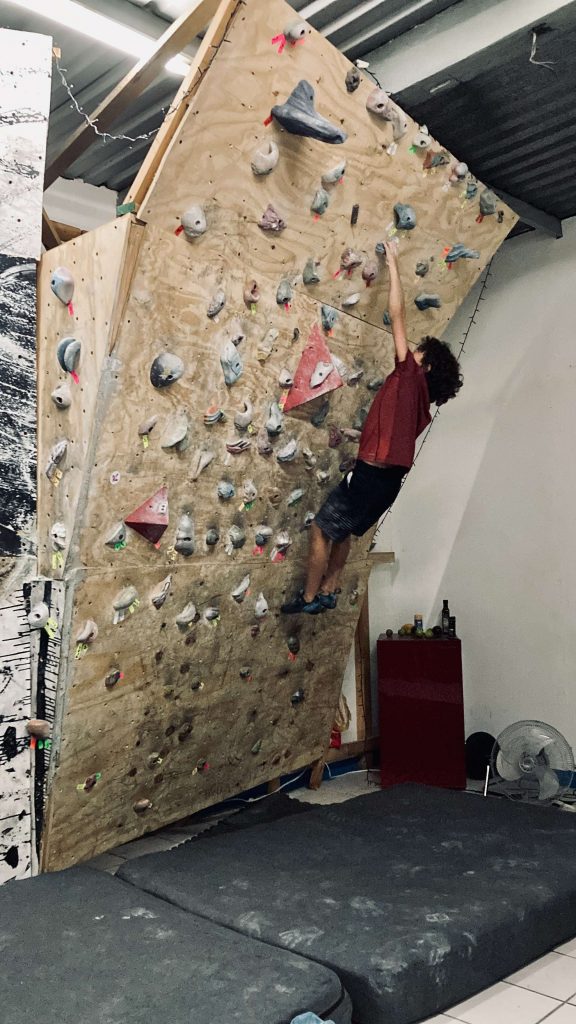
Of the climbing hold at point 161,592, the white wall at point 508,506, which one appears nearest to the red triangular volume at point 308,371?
the climbing hold at point 161,592

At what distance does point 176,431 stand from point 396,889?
184 cm

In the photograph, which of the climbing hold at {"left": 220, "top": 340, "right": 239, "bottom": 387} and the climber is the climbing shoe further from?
the climbing hold at {"left": 220, "top": 340, "right": 239, "bottom": 387}

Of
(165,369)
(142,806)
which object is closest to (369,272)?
(165,369)

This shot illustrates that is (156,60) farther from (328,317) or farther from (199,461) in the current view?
(199,461)

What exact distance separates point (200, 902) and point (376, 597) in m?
3.29

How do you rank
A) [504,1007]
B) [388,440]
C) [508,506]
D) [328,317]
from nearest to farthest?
[504,1007]
[328,317]
[388,440]
[508,506]

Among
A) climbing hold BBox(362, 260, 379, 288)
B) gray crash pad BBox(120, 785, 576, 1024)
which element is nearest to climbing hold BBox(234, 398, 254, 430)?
climbing hold BBox(362, 260, 379, 288)

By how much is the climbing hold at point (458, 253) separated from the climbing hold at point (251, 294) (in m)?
1.08

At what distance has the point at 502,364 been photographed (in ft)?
18.4

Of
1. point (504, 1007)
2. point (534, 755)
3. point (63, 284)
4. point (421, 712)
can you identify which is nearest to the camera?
point (504, 1007)

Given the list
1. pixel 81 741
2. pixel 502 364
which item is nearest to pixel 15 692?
pixel 81 741

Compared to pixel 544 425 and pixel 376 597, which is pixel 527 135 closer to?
pixel 544 425

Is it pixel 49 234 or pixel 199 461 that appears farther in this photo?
pixel 199 461

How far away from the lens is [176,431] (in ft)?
9.88
